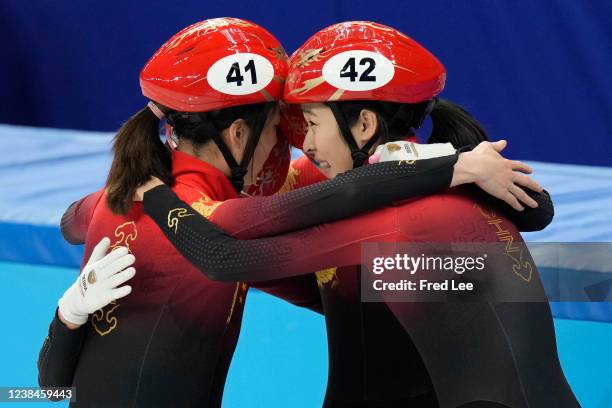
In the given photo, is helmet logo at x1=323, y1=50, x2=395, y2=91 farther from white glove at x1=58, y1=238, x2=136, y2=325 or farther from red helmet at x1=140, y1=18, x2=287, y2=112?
white glove at x1=58, y1=238, x2=136, y2=325

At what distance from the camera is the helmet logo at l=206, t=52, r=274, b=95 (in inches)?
88.4

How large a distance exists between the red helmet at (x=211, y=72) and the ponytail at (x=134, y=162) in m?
0.08

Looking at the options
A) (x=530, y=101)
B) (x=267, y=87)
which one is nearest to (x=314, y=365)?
(x=267, y=87)

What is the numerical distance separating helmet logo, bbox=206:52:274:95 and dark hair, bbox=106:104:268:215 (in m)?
0.05

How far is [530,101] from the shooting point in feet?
18.7

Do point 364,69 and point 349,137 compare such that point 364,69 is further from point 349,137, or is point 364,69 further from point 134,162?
point 134,162

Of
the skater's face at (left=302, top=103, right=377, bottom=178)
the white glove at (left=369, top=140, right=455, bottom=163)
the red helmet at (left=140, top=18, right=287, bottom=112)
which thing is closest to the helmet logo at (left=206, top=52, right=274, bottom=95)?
the red helmet at (left=140, top=18, right=287, bottom=112)

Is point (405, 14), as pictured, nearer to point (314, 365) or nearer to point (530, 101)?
point (530, 101)

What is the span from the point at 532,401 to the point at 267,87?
884 millimetres

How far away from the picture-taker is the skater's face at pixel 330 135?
7.19 ft

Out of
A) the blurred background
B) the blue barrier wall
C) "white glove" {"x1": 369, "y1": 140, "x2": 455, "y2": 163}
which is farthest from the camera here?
the blue barrier wall

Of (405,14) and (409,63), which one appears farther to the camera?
(405,14)

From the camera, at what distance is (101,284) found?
212 centimetres

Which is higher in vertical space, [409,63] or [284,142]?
[409,63]
